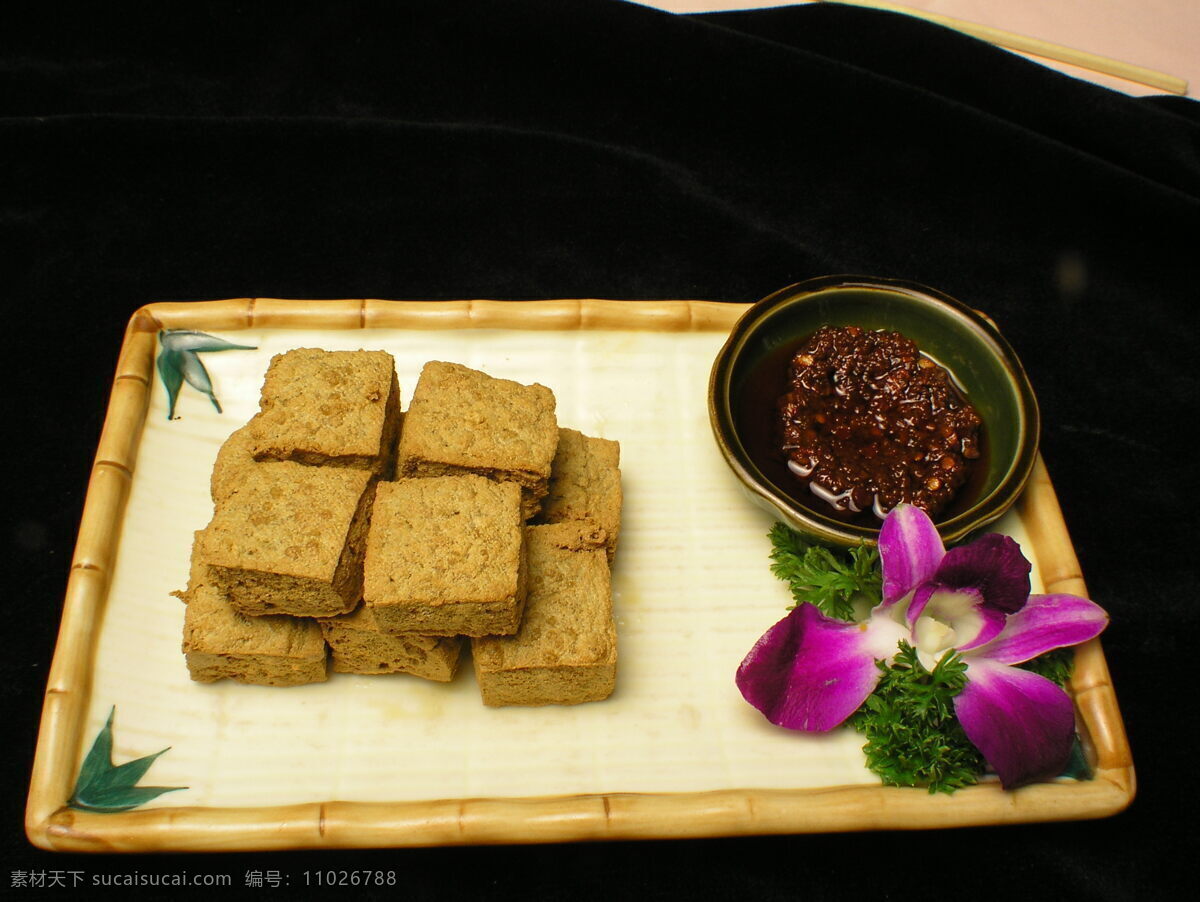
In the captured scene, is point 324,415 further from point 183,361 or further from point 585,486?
point 183,361

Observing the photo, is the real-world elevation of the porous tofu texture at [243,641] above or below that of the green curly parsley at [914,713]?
above

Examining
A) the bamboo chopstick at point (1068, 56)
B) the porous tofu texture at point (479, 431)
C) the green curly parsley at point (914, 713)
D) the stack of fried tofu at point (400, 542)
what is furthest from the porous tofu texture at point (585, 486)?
the bamboo chopstick at point (1068, 56)

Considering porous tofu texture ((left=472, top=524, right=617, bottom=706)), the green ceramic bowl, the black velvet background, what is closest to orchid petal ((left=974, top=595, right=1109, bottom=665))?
the green ceramic bowl

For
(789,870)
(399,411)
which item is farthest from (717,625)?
(399,411)

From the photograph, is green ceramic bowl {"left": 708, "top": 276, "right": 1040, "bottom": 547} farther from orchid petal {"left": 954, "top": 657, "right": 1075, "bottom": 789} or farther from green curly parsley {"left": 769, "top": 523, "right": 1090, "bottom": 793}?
orchid petal {"left": 954, "top": 657, "right": 1075, "bottom": 789}

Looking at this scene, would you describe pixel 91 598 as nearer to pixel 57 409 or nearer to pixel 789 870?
pixel 57 409

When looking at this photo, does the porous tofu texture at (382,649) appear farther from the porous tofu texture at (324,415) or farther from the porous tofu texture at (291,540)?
the porous tofu texture at (324,415)
